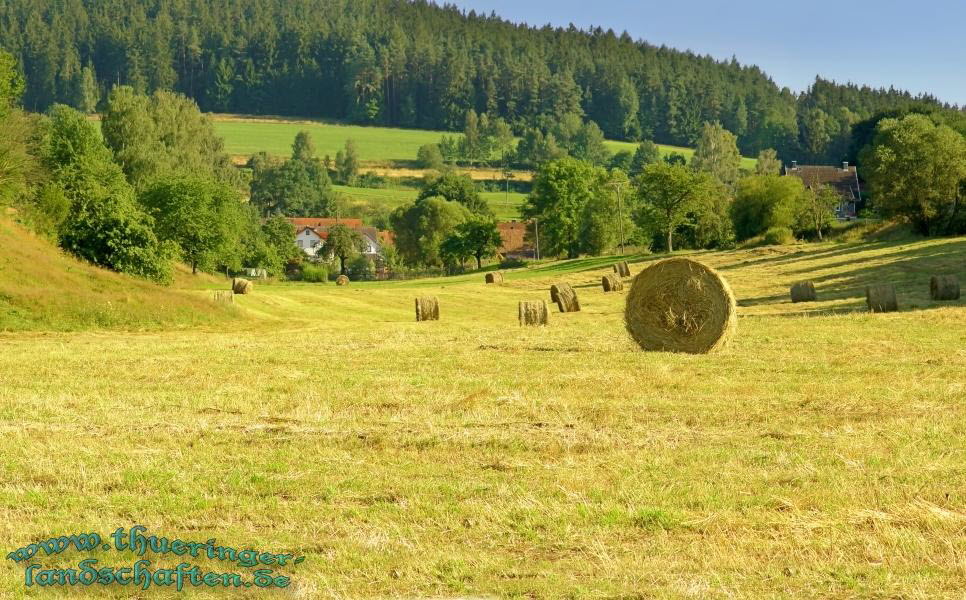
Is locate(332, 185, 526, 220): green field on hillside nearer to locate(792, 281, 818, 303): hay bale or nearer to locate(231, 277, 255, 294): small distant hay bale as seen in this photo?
locate(231, 277, 255, 294): small distant hay bale

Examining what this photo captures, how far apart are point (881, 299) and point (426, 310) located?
637 inches

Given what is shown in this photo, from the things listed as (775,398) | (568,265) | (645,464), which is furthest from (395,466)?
(568,265)

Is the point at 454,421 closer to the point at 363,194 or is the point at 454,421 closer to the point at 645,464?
the point at 645,464

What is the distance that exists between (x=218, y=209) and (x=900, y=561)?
80.9 metres

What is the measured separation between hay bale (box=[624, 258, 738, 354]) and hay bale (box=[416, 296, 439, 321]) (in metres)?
16.3

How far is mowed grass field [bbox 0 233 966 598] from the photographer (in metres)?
8.10

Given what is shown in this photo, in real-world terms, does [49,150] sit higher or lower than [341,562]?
higher

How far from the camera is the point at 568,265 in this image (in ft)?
306

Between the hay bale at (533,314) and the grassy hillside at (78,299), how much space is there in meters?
12.0

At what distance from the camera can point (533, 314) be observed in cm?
3306

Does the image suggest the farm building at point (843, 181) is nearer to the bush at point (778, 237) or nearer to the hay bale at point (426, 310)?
the bush at point (778, 237)

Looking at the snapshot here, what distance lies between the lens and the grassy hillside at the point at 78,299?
113ft

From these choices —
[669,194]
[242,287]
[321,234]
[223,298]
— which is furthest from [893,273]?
[321,234]

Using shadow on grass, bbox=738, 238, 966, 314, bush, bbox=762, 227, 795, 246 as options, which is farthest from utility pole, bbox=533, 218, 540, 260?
shadow on grass, bbox=738, 238, 966, 314
